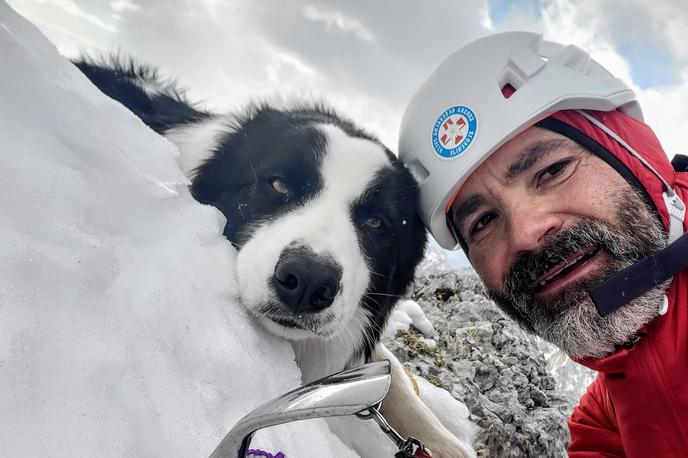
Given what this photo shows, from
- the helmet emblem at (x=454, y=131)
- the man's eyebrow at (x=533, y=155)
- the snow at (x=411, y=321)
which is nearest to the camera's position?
the man's eyebrow at (x=533, y=155)

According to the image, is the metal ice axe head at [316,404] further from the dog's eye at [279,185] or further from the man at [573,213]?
the man at [573,213]

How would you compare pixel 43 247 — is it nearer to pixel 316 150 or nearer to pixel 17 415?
pixel 17 415

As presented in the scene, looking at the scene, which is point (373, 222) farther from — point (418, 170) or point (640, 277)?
point (640, 277)

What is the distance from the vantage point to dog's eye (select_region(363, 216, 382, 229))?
282 cm

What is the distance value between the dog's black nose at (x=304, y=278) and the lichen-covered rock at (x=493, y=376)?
8.12 ft

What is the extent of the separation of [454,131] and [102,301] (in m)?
2.59

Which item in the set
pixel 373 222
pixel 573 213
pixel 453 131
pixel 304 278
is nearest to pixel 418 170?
pixel 453 131

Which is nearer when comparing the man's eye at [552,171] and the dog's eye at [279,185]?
the dog's eye at [279,185]

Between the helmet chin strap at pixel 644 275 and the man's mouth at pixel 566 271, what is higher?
the helmet chin strap at pixel 644 275

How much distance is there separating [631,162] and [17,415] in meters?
3.23

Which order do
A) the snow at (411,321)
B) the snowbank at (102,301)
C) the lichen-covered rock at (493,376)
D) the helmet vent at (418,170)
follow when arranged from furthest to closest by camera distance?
the snow at (411,321) → the lichen-covered rock at (493,376) → the helmet vent at (418,170) → the snowbank at (102,301)

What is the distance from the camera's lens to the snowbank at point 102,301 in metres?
0.97

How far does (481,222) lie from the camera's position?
324 cm

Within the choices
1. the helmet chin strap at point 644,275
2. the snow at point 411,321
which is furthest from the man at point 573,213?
the snow at point 411,321
